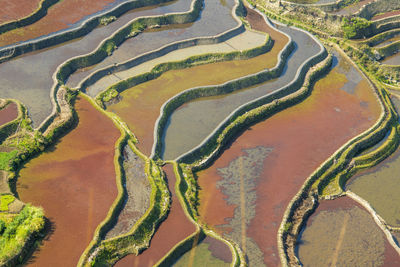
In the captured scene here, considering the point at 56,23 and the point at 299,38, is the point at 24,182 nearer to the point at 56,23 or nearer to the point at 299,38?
the point at 56,23

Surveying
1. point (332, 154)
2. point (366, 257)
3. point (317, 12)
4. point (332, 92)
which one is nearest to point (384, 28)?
point (317, 12)

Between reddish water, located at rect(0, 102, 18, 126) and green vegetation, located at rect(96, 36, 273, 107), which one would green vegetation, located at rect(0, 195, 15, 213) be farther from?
green vegetation, located at rect(96, 36, 273, 107)

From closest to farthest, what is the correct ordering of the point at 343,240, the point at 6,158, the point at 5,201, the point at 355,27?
the point at 5,201, the point at 6,158, the point at 343,240, the point at 355,27

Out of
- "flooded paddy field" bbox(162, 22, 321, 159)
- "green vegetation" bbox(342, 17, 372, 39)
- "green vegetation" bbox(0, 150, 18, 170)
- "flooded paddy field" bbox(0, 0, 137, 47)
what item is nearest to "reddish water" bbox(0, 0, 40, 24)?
"flooded paddy field" bbox(0, 0, 137, 47)

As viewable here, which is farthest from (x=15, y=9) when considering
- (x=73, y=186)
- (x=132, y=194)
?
(x=132, y=194)

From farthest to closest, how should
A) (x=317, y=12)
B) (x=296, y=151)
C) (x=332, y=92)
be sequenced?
(x=317, y=12) < (x=332, y=92) < (x=296, y=151)

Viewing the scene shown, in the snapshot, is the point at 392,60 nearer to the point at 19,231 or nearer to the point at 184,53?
the point at 184,53
